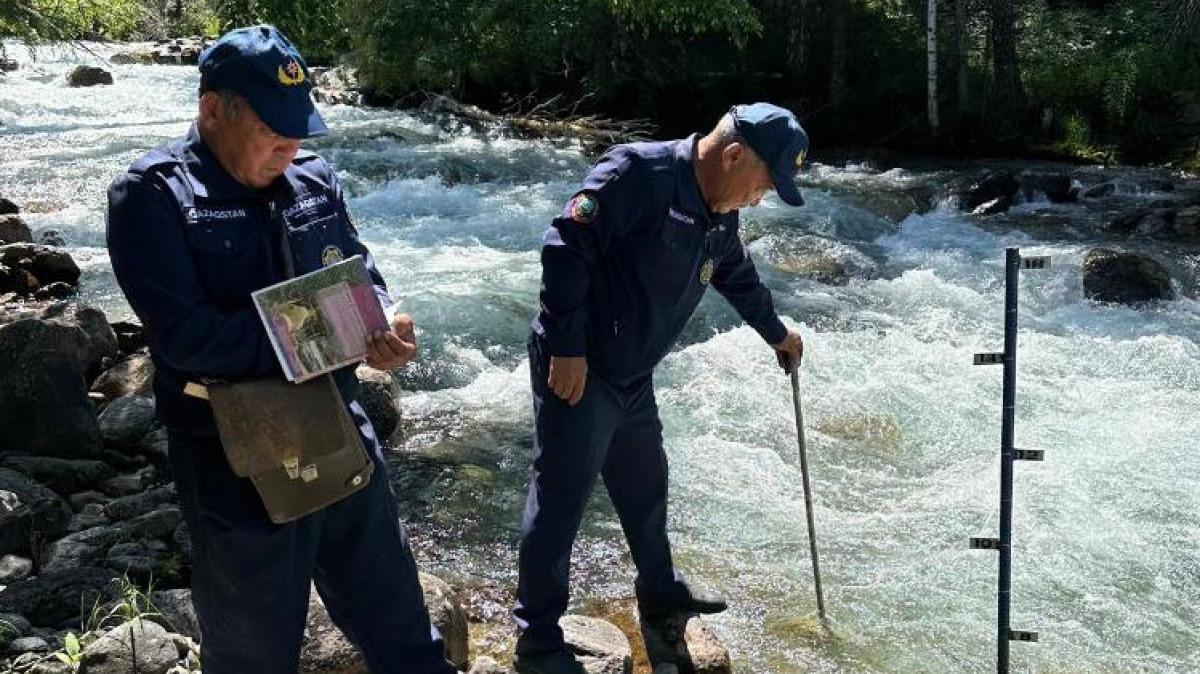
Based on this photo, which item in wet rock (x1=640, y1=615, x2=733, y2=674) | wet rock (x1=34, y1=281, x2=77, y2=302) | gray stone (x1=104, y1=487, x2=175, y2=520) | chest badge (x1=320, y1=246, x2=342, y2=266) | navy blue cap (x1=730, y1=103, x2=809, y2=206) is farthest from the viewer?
wet rock (x1=34, y1=281, x2=77, y2=302)

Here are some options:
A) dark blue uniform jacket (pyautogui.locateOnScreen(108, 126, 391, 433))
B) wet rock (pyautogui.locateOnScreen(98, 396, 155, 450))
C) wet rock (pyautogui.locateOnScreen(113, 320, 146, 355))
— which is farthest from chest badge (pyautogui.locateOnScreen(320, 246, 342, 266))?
wet rock (pyautogui.locateOnScreen(113, 320, 146, 355))

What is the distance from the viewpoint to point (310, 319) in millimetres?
2783

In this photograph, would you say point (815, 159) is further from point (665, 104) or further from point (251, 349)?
point (251, 349)

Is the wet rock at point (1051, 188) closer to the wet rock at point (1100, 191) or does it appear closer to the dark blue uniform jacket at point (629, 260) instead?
the wet rock at point (1100, 191)

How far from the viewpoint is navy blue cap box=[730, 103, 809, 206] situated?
11.7ft

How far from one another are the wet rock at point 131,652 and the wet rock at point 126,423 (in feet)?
9.64

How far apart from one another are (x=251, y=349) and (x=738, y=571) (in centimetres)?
342

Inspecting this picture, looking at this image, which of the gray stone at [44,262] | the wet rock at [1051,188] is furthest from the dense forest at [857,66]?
the gray stone at [44,262]

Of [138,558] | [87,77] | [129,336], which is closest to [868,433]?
[138,558]

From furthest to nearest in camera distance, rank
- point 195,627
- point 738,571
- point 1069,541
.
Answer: point 1069,541, point 738,571, point 195,627

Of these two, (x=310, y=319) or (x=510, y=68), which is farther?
(x=510, y=68)

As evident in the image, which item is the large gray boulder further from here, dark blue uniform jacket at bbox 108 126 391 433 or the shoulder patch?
the shoulder patch

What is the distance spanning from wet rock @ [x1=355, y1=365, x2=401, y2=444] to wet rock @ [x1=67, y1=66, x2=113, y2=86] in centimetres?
1968

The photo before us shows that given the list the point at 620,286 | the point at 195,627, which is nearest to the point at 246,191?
the point at 620,286
